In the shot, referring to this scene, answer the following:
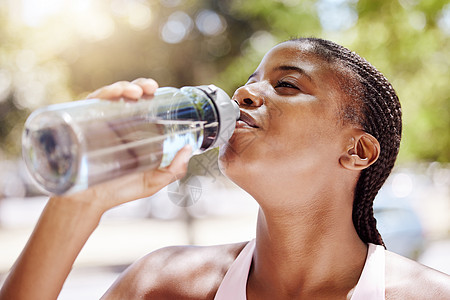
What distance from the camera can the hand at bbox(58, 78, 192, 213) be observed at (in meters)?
0.72

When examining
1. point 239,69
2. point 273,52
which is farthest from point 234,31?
point 273,52

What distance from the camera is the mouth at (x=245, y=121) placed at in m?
0.86

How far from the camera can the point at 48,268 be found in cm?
72

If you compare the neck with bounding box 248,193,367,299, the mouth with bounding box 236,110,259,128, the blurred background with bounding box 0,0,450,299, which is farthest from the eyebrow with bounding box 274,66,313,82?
the blurred background with bounding box 0,0,450,299

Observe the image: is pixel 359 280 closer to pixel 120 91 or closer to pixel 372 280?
pixel 372 280

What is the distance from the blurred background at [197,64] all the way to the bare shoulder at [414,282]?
58.5 inches

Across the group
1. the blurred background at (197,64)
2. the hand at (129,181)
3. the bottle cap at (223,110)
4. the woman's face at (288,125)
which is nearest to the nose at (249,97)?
the woman's face at (288,125)

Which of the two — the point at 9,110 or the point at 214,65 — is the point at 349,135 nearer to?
the point at 214,65

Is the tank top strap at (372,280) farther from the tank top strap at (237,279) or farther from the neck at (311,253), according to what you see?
the tank top strap at (237,279)

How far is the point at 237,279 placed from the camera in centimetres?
98

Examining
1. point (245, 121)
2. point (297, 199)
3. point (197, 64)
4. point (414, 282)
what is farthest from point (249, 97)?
point (197, 64)

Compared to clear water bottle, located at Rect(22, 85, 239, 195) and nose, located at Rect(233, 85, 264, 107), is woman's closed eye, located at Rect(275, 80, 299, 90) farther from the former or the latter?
clear water bottle, located at Rect(22, 85, 239, 195)

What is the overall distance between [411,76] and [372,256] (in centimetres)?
263

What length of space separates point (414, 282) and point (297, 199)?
0.86 feet
